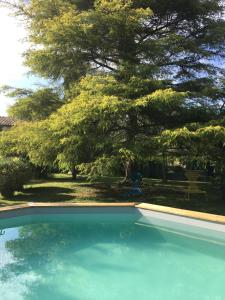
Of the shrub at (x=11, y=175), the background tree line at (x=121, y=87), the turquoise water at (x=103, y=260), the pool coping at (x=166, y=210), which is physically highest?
the background tree line at (x=121, y=87)

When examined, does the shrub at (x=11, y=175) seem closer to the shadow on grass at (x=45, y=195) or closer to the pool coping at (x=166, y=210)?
the shadow on grass at (x=45, y=195)

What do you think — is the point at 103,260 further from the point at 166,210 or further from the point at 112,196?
the point at 112,196

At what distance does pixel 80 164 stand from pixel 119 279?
6832 millimetres

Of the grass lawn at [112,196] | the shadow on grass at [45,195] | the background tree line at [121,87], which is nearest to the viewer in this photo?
the background tree line at [121,87]

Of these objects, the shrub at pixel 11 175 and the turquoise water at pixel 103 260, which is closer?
the turquoise water at pixel 103 260

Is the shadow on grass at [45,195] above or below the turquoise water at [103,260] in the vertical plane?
above

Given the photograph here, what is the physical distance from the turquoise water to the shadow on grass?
2484 mm

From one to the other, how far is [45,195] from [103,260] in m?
6.92

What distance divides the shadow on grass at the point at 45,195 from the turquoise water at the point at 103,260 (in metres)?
2.48

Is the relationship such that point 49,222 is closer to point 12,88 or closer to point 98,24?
point 98,24

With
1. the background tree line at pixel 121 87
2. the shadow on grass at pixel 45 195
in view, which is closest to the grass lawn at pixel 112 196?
the shadow on grass at pixel 45 195

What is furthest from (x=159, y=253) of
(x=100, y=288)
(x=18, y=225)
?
(x=18, y=225)

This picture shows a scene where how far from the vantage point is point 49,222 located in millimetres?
10852

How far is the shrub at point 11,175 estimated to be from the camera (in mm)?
13500
